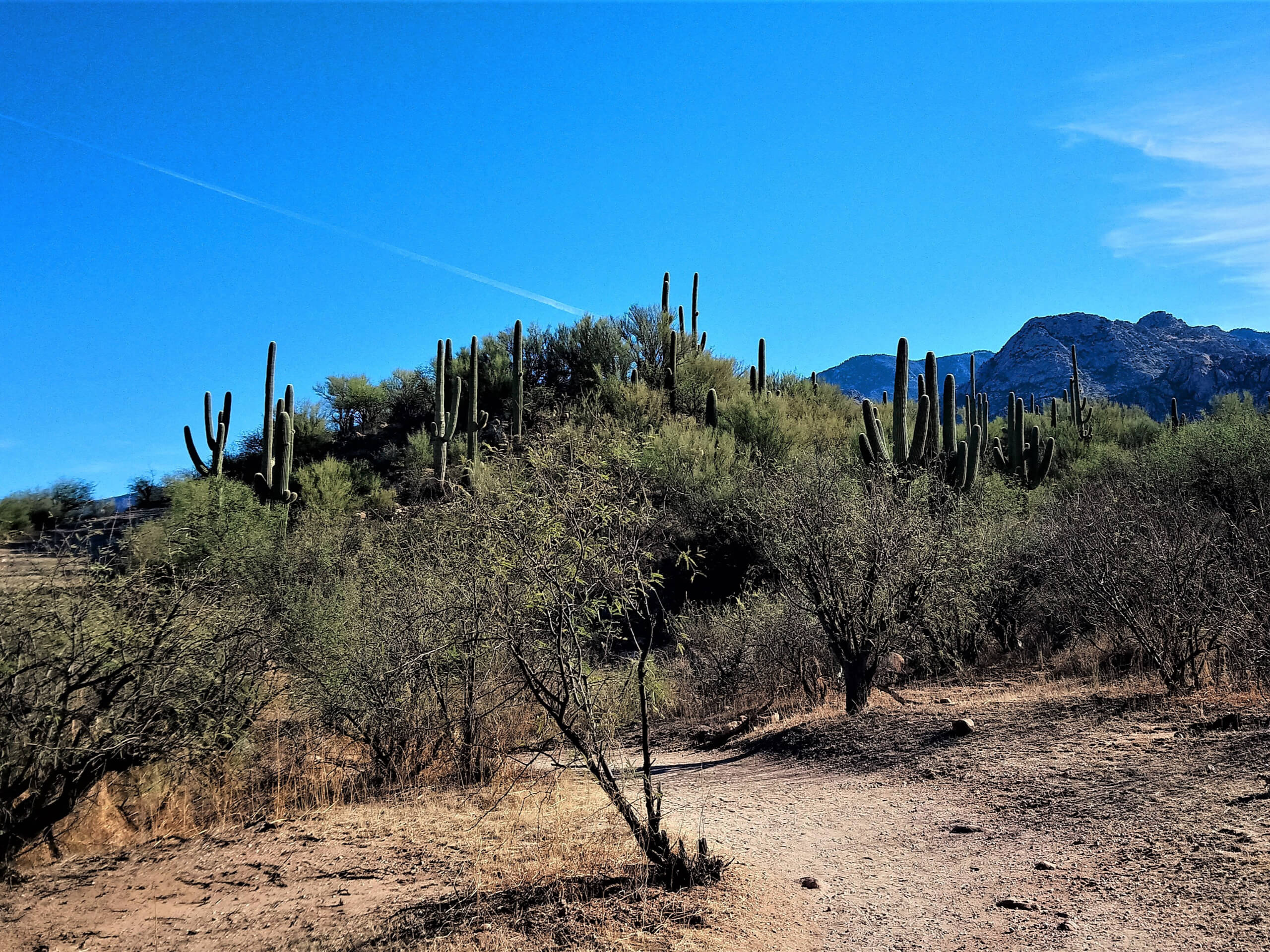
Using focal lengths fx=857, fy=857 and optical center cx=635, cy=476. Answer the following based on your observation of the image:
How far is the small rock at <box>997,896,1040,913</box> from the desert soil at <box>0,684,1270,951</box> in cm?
2

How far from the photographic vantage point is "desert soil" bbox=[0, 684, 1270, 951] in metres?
5.36

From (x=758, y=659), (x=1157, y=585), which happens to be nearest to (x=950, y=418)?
(x=758, y=659)

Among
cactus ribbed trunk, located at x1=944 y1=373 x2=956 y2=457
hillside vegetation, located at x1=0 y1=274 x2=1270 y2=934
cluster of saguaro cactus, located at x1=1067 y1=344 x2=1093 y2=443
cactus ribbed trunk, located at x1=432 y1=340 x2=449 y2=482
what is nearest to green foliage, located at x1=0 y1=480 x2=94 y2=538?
hillside vegetation, located at x1=0 y1=274 x2=1270 y2=934

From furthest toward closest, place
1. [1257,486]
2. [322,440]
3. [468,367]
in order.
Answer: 1. [322,440]
2. [468,367]
3. [1257,486]

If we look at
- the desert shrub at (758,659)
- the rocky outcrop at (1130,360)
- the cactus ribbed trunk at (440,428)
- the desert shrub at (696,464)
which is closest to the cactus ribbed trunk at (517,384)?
the cactus ribbed trunk at (440,428)

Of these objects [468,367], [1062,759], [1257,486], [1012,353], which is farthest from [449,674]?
[1012,353]

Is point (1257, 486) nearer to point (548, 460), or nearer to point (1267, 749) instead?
point (1267, 749)

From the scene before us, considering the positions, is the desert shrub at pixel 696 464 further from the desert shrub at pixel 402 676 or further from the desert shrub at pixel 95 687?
the desert shrub at pixel 95 687

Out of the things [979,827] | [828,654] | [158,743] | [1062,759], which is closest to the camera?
[979,827]

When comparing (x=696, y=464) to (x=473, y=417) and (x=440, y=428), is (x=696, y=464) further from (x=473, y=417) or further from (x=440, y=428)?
(x=440, y=428)

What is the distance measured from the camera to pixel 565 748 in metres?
10.5

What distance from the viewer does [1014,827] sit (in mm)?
6949

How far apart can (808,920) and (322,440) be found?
34269 mm

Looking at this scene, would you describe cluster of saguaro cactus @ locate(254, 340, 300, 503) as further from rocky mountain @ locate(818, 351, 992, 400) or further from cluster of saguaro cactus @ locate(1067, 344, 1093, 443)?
rocky mountain @ locate(818, 351, 992, 400)
